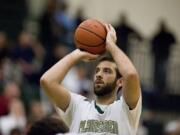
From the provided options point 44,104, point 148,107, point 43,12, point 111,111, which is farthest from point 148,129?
point 111,111

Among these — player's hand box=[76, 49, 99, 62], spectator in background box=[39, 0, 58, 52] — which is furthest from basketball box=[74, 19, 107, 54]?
spectator in background box=[39, 0, 58, 52]

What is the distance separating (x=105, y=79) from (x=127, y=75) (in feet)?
1.47

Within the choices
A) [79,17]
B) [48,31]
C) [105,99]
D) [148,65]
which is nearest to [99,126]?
[105,99]

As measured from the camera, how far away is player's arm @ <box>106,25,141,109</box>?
7805mm

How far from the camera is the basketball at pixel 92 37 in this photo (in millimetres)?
8141

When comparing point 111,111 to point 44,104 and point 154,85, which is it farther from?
point 154,85

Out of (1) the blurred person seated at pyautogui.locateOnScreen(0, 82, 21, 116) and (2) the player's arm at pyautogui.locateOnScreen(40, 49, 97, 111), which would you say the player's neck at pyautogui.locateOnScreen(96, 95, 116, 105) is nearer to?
(2) the player's arm at pyautogui.locateOnScreen(40, 49, 97, 111)

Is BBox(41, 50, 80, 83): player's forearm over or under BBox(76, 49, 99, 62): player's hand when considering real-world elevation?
under

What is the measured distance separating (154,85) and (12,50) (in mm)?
3850

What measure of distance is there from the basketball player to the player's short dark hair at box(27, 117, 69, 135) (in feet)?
5.68

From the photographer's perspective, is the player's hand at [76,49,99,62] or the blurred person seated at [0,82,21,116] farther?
the blurred person seated at [0,82,21,116]

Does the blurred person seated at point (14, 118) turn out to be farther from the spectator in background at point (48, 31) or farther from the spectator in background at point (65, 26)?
the spectator in background at point (65, 26)

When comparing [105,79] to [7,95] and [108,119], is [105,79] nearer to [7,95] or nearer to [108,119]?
[108,119]

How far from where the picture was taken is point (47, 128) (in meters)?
6.12
